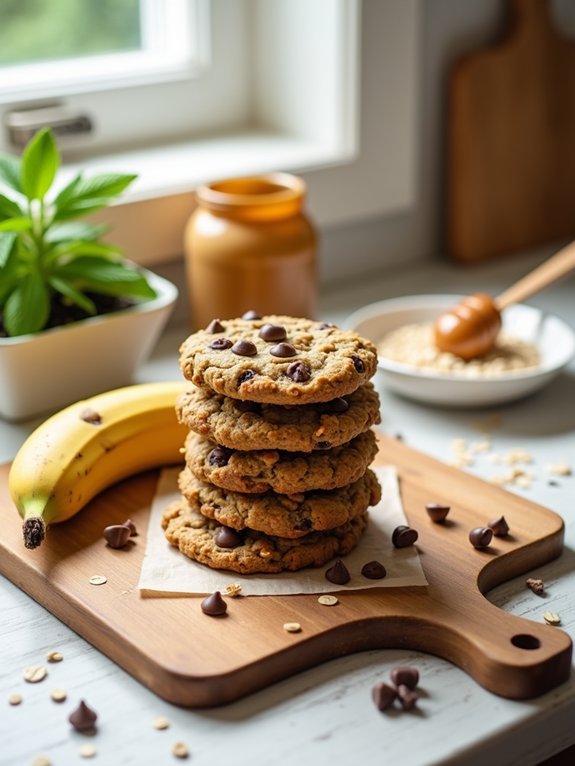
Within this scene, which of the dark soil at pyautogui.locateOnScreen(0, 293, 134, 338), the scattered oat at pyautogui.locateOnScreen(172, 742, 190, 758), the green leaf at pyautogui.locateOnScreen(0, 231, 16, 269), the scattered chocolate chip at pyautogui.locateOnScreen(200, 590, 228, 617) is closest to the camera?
the scattered oat at pyautogui.locateOnScreen(172, 742, 190, 758)

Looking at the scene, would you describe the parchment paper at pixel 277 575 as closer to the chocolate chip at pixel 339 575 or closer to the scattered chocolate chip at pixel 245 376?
the chocolate chip at pixel 339 575

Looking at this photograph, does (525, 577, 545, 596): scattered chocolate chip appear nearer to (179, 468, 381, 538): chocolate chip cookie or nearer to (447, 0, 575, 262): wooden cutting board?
(179, 468, 381, 538): chocolate chip cookie

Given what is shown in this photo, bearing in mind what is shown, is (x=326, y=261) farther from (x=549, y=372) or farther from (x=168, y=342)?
(x=549, y=372)

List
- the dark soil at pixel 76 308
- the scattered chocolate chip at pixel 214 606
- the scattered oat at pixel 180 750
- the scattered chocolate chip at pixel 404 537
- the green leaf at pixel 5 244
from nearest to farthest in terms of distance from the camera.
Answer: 1. the scattered oat at pixel 180 750
2. the scattered chocolate chip at pixel 214 606
3. the scattered chocolate chip at pixel 404 537
4. the green leaf at pixel 5 244
5. the dark soil at pixel 76 308

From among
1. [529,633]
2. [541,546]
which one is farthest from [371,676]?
[541,546]

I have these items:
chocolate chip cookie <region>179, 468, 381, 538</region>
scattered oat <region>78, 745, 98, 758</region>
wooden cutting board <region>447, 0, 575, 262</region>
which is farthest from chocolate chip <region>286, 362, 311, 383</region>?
wooden cutting board <region>447, 0, 575, 262</region>

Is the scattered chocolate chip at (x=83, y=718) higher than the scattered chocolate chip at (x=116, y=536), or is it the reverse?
the scattered chocolate chip at (x=116, y=536)

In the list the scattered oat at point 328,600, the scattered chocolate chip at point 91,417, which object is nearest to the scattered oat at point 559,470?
the scattered oat at point 328,600
